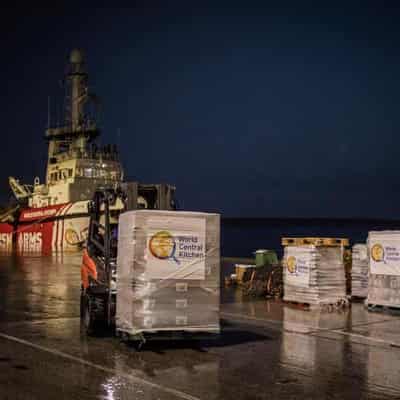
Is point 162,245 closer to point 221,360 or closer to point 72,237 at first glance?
point 221,360

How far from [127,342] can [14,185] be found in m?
42.6

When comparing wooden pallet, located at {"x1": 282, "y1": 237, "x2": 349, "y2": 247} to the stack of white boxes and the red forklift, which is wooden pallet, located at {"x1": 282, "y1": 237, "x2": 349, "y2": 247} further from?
the red forklift

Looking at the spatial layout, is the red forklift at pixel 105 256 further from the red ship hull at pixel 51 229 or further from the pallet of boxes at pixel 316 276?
the red ship hull at pixel 51 229

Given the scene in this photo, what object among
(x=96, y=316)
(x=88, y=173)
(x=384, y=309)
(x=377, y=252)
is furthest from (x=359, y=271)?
(x=88, y=173)

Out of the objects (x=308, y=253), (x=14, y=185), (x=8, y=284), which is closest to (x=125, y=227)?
(x=308, y=253)

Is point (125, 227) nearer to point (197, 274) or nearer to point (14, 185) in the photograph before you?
point (197, 274)

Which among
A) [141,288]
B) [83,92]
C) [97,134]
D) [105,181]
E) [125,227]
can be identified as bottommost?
[141,288]

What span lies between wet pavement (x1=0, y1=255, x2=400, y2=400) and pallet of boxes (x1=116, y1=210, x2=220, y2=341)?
1.50ft

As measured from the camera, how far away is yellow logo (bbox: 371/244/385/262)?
45.6 ft

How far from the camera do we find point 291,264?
14438 mm

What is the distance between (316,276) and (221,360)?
6.24m

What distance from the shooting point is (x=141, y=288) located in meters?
8.40

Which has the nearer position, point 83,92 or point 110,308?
point 110,308

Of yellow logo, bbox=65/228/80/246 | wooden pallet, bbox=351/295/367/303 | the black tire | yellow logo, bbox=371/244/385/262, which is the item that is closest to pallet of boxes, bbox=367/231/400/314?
yellow logo, bbox=371/244/385/262
